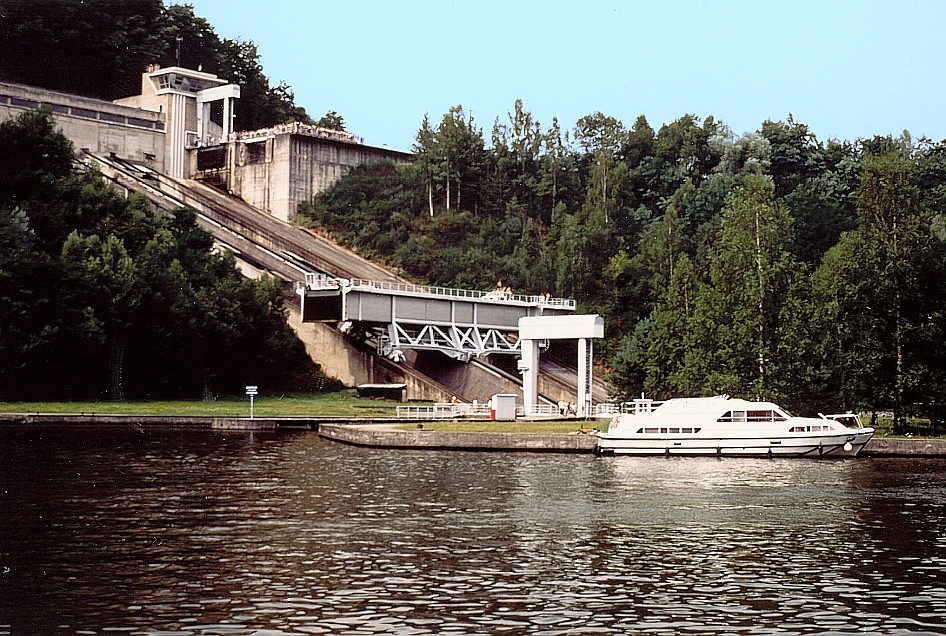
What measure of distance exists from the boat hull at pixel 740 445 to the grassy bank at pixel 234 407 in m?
24.6

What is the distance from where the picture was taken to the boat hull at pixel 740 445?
62312 millimetres

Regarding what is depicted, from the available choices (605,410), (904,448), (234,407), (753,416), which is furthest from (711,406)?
(234,407)

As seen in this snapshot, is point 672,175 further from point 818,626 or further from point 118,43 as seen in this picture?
point 818,626

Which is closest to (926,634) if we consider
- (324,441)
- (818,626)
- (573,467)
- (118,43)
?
(818,626)

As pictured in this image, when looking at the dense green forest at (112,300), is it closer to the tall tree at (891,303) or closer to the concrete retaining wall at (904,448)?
the tall tree at (891,303)

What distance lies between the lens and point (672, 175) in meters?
160

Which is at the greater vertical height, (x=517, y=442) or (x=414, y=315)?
(x=414, y=315)

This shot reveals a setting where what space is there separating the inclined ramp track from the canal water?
49064mm

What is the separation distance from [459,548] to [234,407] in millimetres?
58863

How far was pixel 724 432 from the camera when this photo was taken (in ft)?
210

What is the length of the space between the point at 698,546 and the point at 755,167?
126 m

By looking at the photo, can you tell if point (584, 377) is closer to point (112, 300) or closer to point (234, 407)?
point (234, 407)

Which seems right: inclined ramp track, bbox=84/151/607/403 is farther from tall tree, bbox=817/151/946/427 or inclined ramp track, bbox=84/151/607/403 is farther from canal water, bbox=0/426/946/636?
canal water, bbox=0/426/946/636

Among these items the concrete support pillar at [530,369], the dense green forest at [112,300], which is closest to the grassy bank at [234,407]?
the dense green forest at [112,300]
